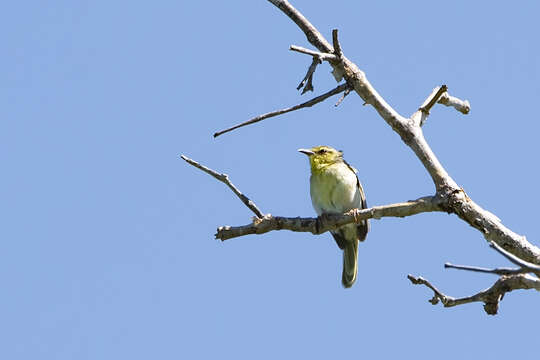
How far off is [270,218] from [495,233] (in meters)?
1.92

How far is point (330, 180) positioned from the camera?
10.0 m

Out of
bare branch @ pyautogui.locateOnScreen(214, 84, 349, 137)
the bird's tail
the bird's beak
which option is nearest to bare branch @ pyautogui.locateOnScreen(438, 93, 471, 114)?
bare branch @ pyautogui.locateOnScreen(214, 84, 349, 137)

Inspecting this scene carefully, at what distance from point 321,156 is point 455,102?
365 cm

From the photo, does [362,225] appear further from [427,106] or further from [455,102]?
[427,106]

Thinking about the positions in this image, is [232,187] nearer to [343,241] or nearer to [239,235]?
[239,235]


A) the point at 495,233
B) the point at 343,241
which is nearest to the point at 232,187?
the point at 495,233

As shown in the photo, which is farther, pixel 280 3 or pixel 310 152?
pixel 310 152

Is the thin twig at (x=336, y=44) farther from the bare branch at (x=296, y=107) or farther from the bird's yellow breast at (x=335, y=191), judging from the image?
the bird's yellow breast at (x=335, y=191)

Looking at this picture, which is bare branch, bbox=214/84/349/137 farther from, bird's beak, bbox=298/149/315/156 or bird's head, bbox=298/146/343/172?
bird's beak, bbox=298/149/315/156

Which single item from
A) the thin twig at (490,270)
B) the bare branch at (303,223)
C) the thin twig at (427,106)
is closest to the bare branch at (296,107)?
the thin twig at (427,106)

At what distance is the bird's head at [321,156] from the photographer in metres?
10.4

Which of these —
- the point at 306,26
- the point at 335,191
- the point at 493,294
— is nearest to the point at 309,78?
the point at 306,26

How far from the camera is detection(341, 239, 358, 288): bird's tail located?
10.5 metres

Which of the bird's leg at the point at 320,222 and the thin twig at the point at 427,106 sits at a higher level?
the thin twig at the point at 427,106
